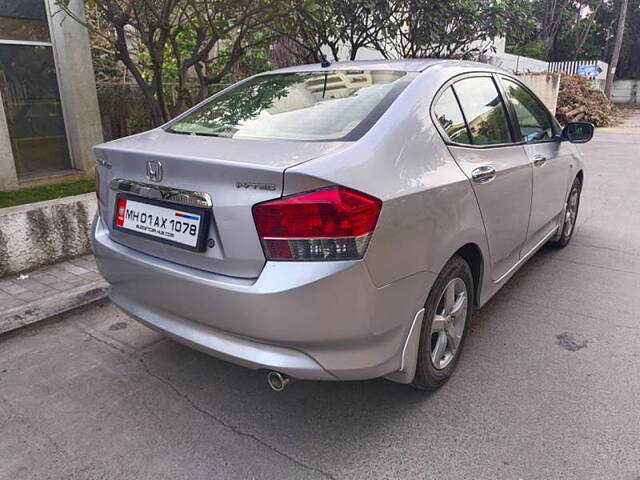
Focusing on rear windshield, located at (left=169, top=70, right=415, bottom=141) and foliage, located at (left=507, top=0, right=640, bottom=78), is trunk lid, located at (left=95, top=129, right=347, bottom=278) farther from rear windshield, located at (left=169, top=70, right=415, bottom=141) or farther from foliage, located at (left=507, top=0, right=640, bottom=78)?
foliage, located at (left=507, top=0, right=640, bottom=78)

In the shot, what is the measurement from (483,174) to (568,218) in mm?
2577

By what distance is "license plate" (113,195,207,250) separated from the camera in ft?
7.09

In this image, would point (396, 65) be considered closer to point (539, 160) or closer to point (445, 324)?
point (539, 160)

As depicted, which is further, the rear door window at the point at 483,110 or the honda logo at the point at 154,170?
the rear door window at the point at 483,110

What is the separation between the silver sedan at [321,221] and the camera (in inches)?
77.0

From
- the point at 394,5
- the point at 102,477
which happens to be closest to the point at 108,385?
the point at 102,477

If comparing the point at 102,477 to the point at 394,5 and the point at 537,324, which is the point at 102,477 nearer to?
the point at 537,324

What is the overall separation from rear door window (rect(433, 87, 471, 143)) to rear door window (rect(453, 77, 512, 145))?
0.25ft

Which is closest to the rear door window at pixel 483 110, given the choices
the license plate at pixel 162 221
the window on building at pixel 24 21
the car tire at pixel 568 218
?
the license plate at pixel 162 221

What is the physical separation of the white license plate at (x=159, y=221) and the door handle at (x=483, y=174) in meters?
1.42

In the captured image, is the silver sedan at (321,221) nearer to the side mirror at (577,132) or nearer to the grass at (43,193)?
the side mirror at (577,132)

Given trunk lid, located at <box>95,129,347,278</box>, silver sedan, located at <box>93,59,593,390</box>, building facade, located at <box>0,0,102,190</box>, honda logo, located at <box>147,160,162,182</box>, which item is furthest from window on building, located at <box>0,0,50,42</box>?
honda logo, located at <box>147,160,162,182</box>

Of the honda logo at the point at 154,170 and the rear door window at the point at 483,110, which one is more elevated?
the rear door window at the point at 483,110

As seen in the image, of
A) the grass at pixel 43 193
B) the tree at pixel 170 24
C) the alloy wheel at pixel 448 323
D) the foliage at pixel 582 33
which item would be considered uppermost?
the foliage at pixel 582 33
